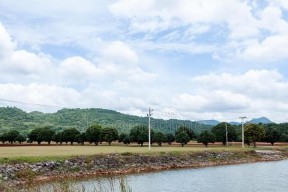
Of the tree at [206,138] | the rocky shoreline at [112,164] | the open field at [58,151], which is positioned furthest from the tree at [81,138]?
the rocky shoreline at [112,164]

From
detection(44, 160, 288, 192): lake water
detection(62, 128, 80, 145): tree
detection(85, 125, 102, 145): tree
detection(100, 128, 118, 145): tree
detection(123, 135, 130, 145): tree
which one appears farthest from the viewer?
detection(62, 128, 80, 145): tree

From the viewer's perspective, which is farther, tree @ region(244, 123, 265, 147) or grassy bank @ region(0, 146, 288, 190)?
tree @ region(244, 123, 265, 147)

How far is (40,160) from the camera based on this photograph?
5600cm

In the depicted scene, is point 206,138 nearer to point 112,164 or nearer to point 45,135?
point 45,135

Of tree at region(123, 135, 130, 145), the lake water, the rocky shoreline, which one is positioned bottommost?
the lake water

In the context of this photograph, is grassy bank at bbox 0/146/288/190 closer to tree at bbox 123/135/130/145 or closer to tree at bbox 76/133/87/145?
tree at bbox 123/135/130/145

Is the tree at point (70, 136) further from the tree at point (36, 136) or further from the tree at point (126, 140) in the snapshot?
the tree at point (126, 140)

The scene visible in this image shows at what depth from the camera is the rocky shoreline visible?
49.9 meters

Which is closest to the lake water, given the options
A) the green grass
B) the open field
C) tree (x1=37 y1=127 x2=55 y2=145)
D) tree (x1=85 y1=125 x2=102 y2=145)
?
the green grass

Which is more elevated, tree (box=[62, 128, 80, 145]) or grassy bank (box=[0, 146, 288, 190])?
tree (box=[62, 128, 80, 145])

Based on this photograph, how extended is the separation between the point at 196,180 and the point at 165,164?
20.6m

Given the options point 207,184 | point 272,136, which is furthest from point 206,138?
point 207,184

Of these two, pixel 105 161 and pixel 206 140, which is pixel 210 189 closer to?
pixel 105 161

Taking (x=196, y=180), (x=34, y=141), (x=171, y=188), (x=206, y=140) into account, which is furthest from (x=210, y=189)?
(x=34, y=141)
